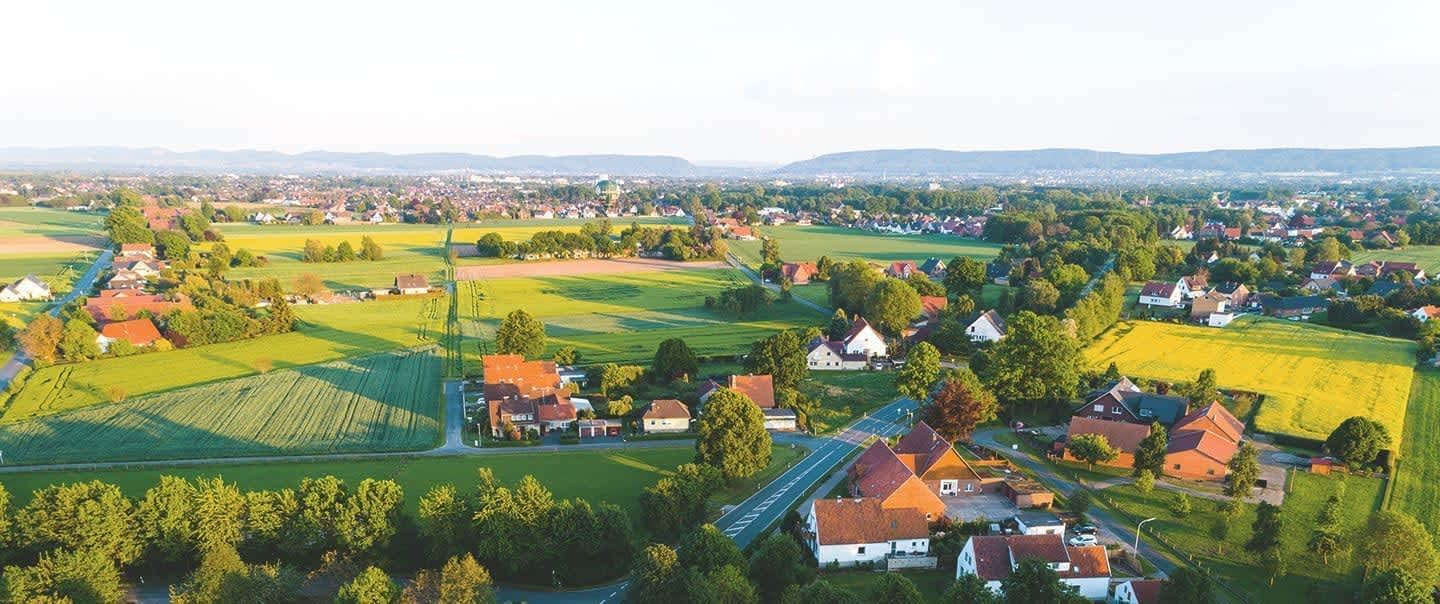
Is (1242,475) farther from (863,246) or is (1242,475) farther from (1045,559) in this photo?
(863,246)

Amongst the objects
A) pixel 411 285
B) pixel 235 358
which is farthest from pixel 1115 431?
pixel 411 285

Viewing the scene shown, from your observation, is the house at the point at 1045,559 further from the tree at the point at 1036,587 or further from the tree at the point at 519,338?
the tree at the point at 519,338

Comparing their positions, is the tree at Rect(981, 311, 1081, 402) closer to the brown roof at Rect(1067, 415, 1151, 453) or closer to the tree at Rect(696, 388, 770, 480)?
the brown roof at Rect(1067, 415, 1151, 453)

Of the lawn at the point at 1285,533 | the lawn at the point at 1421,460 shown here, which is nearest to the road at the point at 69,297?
the lawn at the point at 1285,533

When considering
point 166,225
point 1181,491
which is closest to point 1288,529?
point 1181,491

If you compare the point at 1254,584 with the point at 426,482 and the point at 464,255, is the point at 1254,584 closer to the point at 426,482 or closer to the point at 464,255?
the point at 426,482
